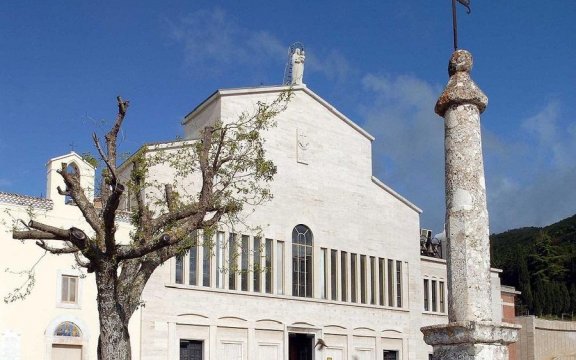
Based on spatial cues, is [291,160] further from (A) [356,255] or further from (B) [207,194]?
(B) [207,194]

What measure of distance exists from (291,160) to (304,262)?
14.1ft

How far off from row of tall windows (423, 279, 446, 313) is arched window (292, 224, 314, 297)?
7335 millimetres

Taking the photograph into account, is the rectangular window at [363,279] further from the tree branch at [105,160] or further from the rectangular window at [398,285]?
the tree branch at [105,160]

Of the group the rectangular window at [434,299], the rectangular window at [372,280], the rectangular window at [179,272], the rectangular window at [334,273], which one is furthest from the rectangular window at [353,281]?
the rectangular window at [179,272]

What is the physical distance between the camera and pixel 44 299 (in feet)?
81.9

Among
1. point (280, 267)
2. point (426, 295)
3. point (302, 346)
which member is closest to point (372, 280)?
point (426, 295)

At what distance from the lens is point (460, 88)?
10.9m

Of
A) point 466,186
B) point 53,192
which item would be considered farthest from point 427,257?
point 466,186

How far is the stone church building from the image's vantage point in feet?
83.4

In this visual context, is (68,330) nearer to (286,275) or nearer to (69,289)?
(69,289)

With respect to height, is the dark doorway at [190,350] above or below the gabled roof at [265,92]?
below

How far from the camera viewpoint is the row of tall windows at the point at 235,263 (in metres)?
29.5

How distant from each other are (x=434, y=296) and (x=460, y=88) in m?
28.4

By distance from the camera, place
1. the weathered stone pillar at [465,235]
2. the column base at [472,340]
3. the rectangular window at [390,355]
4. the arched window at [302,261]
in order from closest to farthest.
A: the column base at [472,340] → the weathered stone pillar at [465,235] → the arched window at [302,261] → the rectangular window at [390,355]
